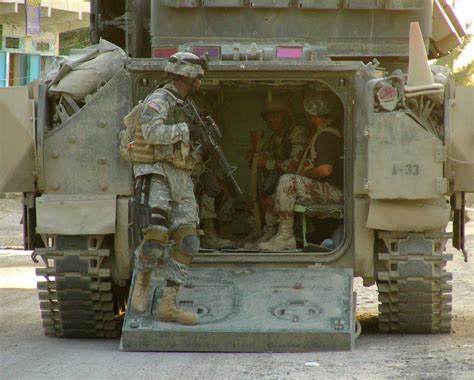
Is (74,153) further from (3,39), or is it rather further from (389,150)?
(3,39)

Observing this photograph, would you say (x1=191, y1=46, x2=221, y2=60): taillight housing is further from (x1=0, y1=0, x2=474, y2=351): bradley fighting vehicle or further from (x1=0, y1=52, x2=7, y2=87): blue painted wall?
(x1=0, y1=52, x2=7, y2=87): blue painted wall

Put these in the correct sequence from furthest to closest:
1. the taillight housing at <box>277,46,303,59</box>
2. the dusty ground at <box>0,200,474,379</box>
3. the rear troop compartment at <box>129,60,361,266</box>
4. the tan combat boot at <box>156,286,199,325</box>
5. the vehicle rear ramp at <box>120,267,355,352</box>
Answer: the taillight housing at <box>277,46,303,59</box>, the rear troop compartment at <box>129,60,361,266</box>, the tan combat boot at <box>156,286,199,325</box>, the vehicle rear ramp at <box>120,267,355,352</box>, the dusty ground at <box>0,200,474,379</box>

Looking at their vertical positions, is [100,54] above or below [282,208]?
above

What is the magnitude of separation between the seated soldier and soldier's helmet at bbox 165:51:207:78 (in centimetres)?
135

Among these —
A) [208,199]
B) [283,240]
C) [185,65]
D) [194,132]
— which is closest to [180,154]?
[194,132]

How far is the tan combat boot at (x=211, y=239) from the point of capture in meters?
9.82

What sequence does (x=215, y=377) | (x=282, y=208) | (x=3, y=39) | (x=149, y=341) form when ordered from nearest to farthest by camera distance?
1. (x=215, y=377)
2. (x=149, y=341)
3. (x=282, y=208)
4. (x=3, y=39)

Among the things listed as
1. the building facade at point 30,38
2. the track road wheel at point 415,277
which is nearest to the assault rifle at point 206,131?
the track road wheel at point 415,277

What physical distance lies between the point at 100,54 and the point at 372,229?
2304mm

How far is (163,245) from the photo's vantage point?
8.55m

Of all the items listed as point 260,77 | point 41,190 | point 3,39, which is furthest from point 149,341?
point 3,39

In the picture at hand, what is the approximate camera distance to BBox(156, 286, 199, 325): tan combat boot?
8.35 m

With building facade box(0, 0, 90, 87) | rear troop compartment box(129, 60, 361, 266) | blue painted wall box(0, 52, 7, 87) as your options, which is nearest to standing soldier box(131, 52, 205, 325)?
rear troop compartment box(129, 60, 361, 266)

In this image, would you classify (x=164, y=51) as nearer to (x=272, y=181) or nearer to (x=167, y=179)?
(x=272, y=181)
